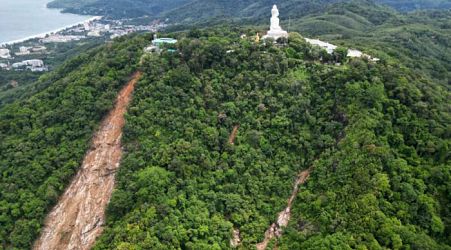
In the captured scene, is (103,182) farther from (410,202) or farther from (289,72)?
(410,202)

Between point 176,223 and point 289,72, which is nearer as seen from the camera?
point 176,223

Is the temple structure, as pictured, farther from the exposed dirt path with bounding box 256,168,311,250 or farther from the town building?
the town building

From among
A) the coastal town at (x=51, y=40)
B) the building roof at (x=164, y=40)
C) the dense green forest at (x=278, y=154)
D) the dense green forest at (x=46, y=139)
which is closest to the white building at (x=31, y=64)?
the coastal town at (x=51, y=40)

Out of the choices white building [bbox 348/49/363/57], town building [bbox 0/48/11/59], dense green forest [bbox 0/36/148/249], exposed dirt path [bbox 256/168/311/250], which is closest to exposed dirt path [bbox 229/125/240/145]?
exposed dirt path [bbox 256/168/311/250]

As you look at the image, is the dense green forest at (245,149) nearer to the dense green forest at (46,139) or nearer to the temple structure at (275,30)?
the dense green forest at (46,139)

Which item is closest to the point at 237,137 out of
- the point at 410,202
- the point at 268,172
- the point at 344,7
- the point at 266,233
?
the point at 268,172

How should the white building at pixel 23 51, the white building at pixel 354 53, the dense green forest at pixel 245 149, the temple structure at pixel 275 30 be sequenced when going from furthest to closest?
1. the white building at pixel 23 51
2. the temple structure at pixel 275 30
3. the white building at pixel 354 53
4. the dense green forest at pixel 245 149

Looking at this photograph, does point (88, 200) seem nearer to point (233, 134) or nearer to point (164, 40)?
point (233, 134)
